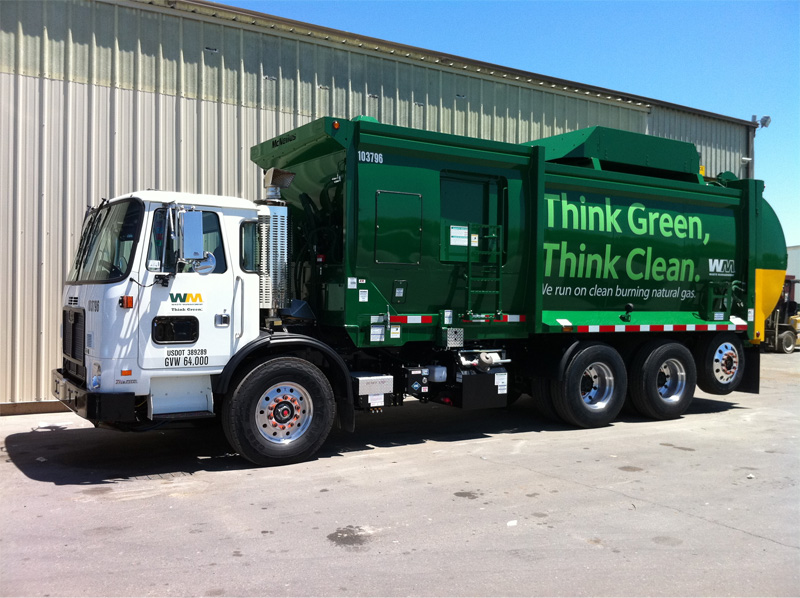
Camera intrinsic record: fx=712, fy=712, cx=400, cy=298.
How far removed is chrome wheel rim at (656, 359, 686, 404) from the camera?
10.1 metres

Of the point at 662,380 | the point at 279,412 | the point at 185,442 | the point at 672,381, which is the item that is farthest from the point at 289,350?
the point at 672,381

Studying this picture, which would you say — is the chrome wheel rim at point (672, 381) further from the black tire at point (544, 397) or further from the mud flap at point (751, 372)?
the black tire at point (544, 397)

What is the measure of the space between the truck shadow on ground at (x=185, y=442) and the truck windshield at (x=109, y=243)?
1.86 m

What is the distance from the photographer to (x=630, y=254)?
31.9ft

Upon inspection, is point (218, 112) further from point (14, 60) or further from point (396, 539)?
point (396, 539)

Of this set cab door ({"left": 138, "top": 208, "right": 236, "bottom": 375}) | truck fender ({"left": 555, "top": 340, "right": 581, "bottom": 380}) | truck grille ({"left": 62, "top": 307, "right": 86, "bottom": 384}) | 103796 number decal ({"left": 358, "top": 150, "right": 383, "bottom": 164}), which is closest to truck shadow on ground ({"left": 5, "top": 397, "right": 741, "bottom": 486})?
truck fender ({"left": 555, "top": 340, "right": 581, "bottom": 380})

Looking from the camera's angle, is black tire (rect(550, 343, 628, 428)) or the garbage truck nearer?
the garbage truck

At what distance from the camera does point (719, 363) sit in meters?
10.6

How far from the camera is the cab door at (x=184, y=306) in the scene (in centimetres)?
654

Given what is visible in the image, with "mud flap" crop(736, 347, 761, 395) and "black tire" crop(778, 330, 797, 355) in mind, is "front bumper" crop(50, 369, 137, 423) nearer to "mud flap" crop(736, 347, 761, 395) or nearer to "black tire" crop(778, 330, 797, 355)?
"mud flap" crop(736, 347, 761, 395)

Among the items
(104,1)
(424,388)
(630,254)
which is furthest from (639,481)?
(104,1)

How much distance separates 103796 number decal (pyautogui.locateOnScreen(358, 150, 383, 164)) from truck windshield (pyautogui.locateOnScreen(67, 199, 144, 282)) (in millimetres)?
2305

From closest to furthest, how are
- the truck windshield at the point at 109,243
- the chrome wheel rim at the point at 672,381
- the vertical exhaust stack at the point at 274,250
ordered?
the truck windshield at the point at 109,243
the vertical exhaust stack at the point at 274,250
the chrome wheel rim at the point at 672,381

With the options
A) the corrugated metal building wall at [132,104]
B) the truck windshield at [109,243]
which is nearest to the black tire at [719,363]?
the corrugated metal building wall at [132,104]
